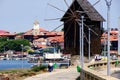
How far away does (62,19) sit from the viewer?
4195 inches

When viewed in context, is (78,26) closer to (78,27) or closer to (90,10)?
(78,27)

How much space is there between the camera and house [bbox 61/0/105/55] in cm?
10150

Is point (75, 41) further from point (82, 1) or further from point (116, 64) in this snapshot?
point (116, 64)

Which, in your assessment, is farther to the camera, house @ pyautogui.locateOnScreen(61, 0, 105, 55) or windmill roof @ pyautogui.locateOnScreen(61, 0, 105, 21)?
house @ pyautogui.locateOnScreen(61, 0, 105, 55)

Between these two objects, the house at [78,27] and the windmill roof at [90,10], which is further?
the house at [78,27]

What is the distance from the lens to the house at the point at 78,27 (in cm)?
10150

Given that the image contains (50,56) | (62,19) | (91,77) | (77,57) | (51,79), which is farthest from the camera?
(50,56)

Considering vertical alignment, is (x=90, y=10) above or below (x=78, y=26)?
above

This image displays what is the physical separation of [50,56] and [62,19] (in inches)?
3355

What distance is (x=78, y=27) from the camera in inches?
4028

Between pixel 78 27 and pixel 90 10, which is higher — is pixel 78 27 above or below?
below

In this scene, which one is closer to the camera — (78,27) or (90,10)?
(90,10)

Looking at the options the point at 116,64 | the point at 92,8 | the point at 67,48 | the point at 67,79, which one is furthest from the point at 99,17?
the point at 67,79

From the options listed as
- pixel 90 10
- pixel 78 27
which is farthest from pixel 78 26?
pixel 90 10
